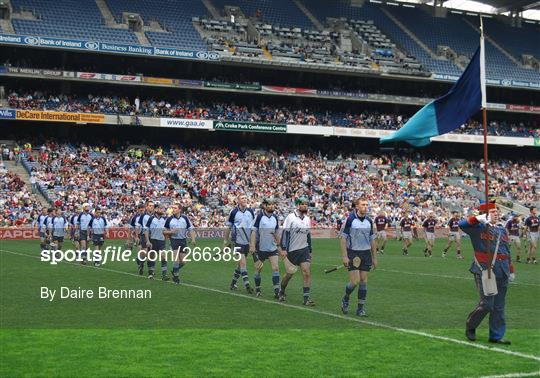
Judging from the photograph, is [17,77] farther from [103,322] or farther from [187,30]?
[103,322]

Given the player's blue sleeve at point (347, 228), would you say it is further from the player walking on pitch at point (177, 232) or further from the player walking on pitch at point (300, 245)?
the player walking on pitch at point (177, 232)

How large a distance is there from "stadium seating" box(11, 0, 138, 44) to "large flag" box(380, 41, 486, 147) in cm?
4407

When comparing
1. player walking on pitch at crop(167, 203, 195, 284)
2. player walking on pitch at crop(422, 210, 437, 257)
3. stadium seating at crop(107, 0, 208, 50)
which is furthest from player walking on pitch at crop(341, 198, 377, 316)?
stadium seating at crop(107, 0, 208, 50)

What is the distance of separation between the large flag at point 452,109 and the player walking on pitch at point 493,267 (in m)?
1.83

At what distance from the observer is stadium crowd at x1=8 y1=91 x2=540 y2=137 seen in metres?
53.0

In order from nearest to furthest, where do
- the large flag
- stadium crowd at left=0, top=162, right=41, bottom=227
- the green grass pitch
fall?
the green grass pitch
the large flag
stadium crowd at left=0, top=162, right=41, bottom=227

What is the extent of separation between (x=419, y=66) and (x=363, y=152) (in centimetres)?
849

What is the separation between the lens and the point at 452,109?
1320 cm

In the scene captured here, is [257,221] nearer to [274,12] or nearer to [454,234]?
[454,234]

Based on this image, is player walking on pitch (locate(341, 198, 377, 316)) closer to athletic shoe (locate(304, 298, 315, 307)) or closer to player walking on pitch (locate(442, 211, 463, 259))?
athletic shoe (locate(304, 298, 315, 307))

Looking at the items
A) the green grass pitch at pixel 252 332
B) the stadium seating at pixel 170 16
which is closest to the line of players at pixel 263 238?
the green grass pitch at pixel 252 332

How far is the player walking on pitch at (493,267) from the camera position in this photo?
463 inches

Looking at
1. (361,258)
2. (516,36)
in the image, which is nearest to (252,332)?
(361,258)

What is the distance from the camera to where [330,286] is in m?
21.0
